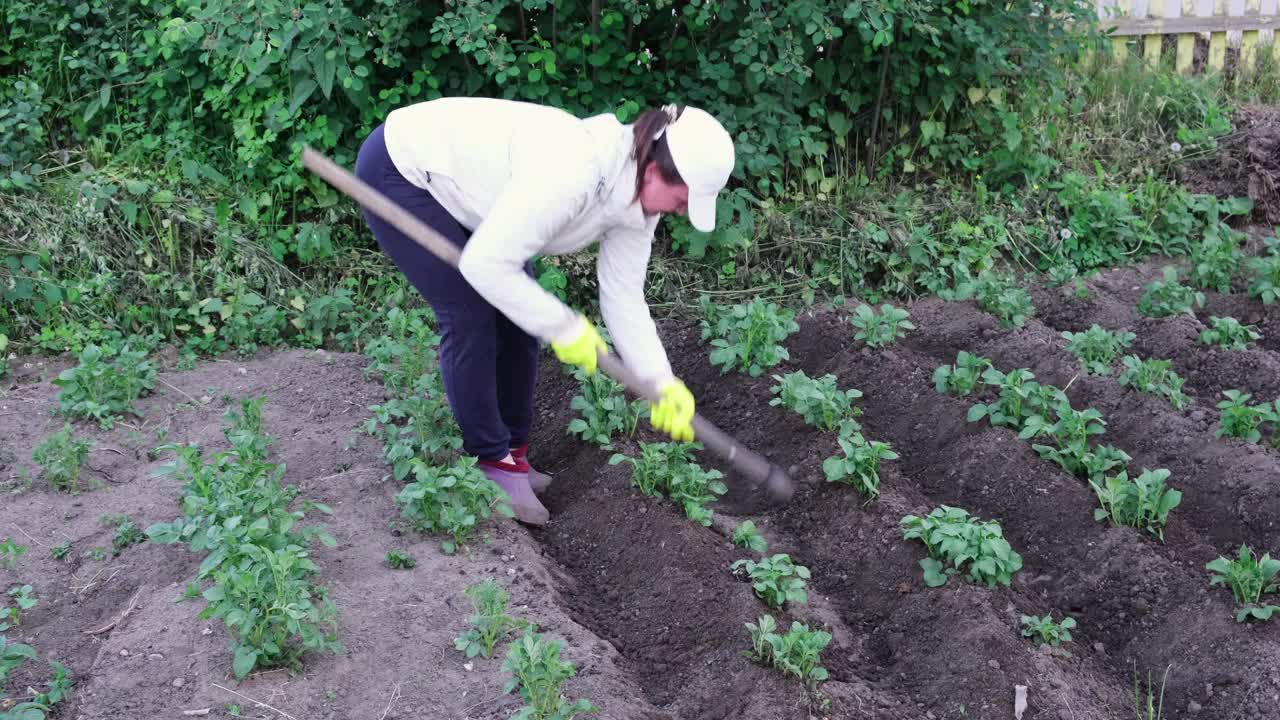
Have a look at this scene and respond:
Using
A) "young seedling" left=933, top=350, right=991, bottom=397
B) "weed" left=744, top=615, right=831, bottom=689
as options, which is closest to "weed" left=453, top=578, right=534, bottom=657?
"weed" left=744, top=615, right=831, bottom=689

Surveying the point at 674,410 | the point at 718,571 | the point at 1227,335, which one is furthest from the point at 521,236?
the point at 1227,335

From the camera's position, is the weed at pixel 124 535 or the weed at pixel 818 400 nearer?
the weed at pixel 124 535

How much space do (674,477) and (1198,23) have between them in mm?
6263

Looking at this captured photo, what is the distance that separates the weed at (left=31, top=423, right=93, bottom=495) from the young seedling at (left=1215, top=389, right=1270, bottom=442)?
4.05 meters

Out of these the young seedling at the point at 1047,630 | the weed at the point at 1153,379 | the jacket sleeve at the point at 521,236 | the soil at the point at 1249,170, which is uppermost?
the jacket sleeve at the point at 521,236

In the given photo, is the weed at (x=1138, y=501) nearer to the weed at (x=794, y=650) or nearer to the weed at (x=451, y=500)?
the weed at (x=794, y=650)

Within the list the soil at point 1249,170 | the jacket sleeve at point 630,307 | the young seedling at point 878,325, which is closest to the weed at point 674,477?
the jacket sleeve at point 630,307

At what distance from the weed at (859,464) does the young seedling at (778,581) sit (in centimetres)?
56

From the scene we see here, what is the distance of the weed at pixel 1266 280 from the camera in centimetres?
555

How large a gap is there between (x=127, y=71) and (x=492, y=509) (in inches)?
141

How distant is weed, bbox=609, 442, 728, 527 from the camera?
395 cm

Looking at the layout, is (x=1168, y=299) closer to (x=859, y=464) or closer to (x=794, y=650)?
(x=859, y=464)

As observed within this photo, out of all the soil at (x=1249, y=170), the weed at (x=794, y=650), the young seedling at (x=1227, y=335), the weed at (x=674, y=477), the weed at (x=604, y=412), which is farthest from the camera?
the soil at (x=1249, y=170)

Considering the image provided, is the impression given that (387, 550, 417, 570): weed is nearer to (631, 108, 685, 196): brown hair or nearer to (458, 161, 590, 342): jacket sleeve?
(458, 161, 590, 342): jacket sleeve
